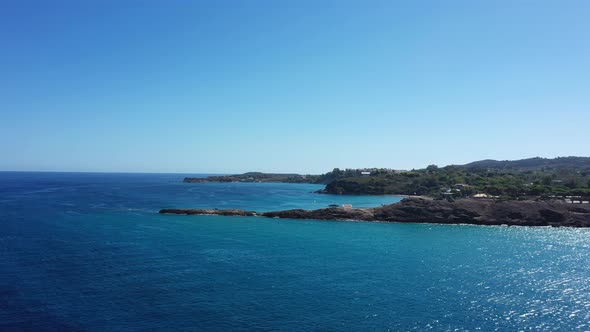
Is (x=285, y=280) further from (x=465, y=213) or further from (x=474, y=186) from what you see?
(x=474, y=186)

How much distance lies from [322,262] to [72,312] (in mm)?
22921

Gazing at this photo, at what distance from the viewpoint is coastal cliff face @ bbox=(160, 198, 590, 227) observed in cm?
6744

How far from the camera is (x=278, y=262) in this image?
38406 millimetres

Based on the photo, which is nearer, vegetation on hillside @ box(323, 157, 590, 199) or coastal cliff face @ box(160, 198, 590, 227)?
coastal cliff face @ box(160, 198, 590, 227)

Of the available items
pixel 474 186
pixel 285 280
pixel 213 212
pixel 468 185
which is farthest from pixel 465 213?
pixel 468 185

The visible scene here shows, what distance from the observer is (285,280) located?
32406 mm

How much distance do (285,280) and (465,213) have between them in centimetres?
5230

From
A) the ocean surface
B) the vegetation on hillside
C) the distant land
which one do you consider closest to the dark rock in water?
the ocean surface

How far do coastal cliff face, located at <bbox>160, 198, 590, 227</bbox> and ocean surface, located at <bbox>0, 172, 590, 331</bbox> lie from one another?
1063 centimetres

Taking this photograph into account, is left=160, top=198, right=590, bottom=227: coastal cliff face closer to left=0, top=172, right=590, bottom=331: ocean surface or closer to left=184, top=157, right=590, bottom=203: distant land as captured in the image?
left=0, top=172, right=590, bottom=331: ocean surface

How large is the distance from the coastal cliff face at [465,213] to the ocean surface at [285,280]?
1063 centimetres

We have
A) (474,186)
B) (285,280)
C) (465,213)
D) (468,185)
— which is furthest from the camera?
(468,185)

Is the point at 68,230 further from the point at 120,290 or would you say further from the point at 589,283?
the point at 589,283

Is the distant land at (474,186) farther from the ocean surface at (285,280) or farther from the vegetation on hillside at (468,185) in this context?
the ocean surface at (285,280)
